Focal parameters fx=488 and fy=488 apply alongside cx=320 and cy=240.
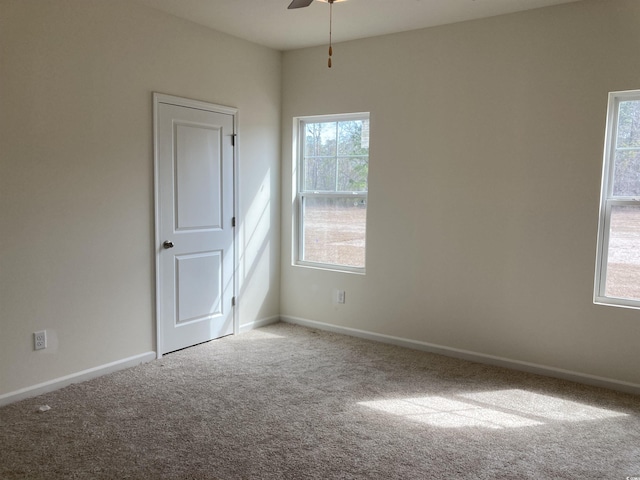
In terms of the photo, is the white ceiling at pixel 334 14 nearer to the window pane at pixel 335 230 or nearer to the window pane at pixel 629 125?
the window pane at pixel 629 125

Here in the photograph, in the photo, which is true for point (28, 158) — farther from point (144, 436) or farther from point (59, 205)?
point (144, 436)

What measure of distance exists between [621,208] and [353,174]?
2.20m

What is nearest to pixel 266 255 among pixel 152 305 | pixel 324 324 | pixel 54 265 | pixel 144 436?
pixel 324 324

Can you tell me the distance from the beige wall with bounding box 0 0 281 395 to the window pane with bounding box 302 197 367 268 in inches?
57.0

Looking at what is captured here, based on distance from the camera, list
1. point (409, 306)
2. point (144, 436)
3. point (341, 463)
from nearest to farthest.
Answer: point (341, 463) → point (144, 436) → point (409, 306)

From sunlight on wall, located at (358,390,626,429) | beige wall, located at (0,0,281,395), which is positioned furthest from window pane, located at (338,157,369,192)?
sunlight on wall, located at (358,390,626,429)

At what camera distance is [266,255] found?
4957mm

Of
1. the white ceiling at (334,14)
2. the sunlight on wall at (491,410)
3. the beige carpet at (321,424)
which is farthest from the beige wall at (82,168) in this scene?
the sunlight on wall at (491,410)

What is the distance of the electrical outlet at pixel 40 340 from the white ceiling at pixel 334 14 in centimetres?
244

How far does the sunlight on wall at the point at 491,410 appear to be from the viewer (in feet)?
9.59

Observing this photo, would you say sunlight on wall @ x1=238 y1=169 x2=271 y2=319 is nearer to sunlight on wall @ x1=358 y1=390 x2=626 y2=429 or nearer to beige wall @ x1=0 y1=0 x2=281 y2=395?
beige wall @ x1=0 y1=0 x2=281 y2=395

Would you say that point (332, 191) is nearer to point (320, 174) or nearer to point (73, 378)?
point (320, 174)

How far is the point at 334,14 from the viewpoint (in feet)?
12.2

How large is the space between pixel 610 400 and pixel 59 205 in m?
3.88
